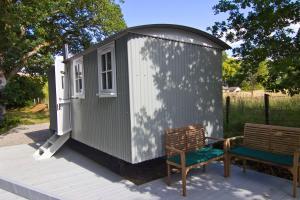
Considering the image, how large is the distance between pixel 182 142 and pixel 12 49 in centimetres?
1194

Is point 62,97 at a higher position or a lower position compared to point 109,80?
lower

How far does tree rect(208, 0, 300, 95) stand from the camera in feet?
19.0

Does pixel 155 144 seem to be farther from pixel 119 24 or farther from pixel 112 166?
pixel 119 24

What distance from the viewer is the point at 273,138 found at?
554 centimetres

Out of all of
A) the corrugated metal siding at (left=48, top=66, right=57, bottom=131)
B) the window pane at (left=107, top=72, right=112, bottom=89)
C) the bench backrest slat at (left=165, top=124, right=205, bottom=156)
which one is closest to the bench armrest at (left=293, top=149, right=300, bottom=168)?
the bench backrest slat at (left=165, top=124, right=205, bottom=156)

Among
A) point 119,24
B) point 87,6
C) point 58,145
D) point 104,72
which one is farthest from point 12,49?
point 104,72

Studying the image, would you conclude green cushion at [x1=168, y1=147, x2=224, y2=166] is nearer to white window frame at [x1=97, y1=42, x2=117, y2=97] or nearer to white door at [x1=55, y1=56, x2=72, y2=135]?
white window frame at [x1=97, y1=42, x2=117, y2=97]

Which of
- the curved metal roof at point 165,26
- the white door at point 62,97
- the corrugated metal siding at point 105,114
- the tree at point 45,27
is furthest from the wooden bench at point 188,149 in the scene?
A: the tree at point 45,27

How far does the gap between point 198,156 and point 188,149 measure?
50 cm

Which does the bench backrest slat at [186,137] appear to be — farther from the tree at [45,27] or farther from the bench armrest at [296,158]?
the tree at [45,27]

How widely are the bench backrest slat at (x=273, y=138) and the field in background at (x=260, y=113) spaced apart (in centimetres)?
265

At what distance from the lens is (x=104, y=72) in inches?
252

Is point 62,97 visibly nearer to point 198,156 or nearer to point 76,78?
point 76,78

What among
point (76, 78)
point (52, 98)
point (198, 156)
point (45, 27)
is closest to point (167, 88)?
point (198, 156)
